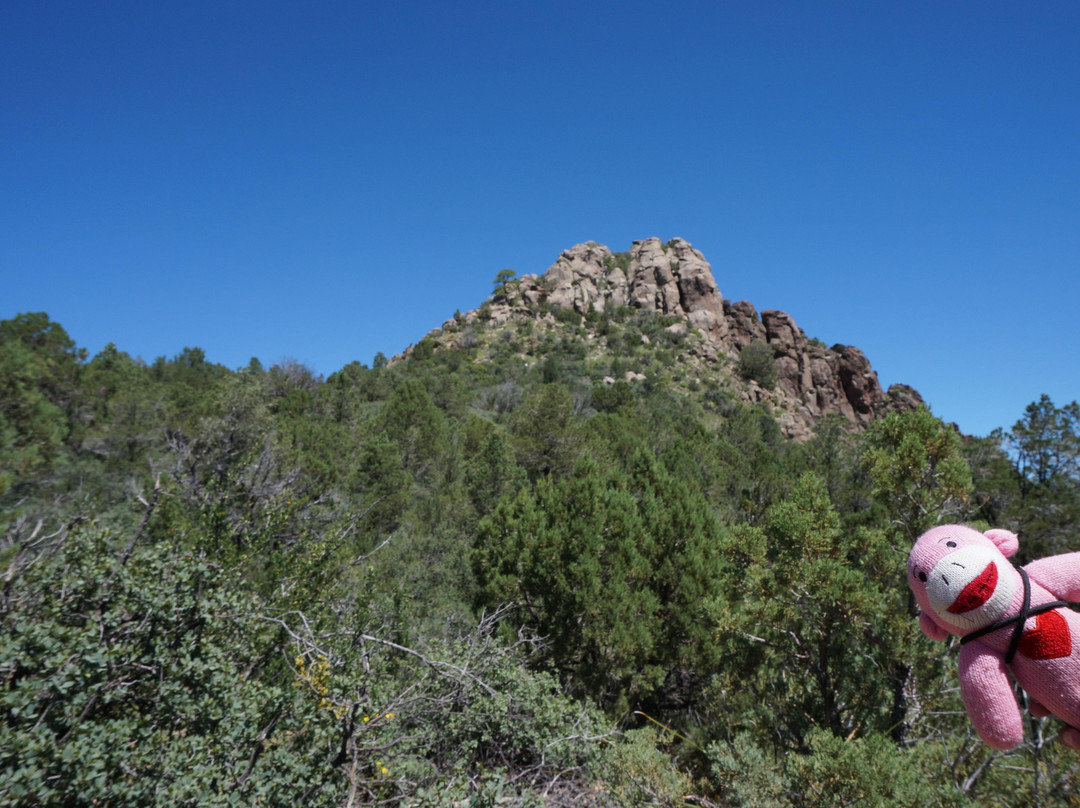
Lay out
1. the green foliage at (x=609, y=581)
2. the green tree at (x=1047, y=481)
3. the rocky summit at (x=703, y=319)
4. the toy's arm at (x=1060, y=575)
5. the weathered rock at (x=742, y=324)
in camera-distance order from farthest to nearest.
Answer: the weathered rock at (x=742, y=324), the rocky summit at (x=703, y=319), the green tree at (x=1047, y=481), the green foliage at (x=609, y=581), the toy's arm at (x=1060, y=575)

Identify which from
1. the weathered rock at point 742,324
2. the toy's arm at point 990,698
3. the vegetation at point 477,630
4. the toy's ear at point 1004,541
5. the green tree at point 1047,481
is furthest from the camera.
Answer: the weathered rock at point 742,324

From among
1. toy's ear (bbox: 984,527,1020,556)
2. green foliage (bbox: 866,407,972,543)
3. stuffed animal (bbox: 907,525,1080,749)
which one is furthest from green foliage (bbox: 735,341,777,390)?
stuffed animal (bbox: 907,525,1080,749)

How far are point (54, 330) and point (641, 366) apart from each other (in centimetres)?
3763

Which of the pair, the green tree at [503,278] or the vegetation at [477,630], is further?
the green tree at [503,278]

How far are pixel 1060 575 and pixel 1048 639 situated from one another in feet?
0.99

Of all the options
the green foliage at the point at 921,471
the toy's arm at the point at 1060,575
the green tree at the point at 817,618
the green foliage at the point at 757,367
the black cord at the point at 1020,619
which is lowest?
the green tree at the point at 817,618

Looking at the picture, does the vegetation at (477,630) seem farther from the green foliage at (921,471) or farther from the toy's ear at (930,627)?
the toy's ear at (930,627)

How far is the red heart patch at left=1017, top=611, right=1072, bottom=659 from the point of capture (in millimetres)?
1667

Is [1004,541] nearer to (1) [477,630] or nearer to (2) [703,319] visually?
(1) [477,630]

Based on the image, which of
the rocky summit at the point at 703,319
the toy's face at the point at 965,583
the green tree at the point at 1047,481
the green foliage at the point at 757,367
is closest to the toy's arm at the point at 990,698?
the toy's face at the point at 965,583

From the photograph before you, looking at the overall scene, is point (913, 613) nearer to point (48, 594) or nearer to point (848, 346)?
point (48, 594)

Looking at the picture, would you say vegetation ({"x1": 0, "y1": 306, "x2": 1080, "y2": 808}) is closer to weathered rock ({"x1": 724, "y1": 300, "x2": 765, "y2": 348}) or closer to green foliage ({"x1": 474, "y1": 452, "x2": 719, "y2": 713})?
green foliage ({"x1": 474, "y1": 452, "x2": 719, "y2": 713})

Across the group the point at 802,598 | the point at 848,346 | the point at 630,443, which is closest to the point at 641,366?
the point at 630,443

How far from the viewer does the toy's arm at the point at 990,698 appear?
167 centimetres
